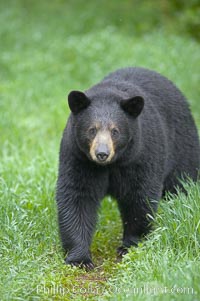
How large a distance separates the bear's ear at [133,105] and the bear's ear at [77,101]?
33cm

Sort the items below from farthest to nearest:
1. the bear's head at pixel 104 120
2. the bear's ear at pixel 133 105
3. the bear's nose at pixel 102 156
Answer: the bear's ear at pixel 133 105 < the bear's head at pixel 104 120 < the bear's nose at pixel 102 156

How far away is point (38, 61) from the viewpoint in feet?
49.0

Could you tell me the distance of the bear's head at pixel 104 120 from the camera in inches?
243

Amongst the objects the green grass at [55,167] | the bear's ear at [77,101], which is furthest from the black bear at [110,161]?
the green grass at [55,167]

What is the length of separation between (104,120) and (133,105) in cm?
32

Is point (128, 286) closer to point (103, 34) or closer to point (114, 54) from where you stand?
point (114, 54)

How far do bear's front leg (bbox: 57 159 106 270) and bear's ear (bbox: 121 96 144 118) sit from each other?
65 centimetres

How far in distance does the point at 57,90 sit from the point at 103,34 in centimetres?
392

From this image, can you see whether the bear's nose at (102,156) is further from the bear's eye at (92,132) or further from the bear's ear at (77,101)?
the bear's ear at (77,101)

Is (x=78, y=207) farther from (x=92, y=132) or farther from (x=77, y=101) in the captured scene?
(x=77, y=101)

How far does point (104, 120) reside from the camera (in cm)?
625

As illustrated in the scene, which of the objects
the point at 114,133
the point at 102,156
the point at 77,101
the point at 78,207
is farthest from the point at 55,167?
the point at 102,156

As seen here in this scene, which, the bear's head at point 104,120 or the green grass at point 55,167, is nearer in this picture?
the green grass at point 55,167

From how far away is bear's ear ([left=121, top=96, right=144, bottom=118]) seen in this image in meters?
6.33
